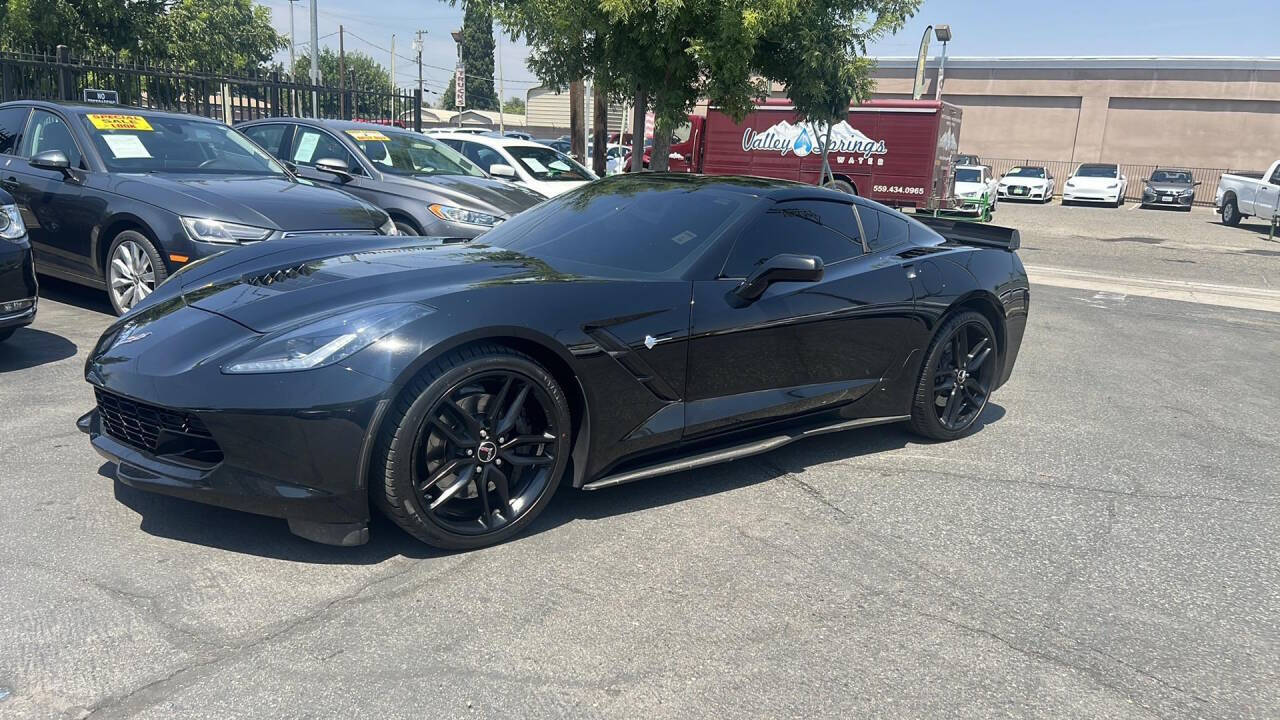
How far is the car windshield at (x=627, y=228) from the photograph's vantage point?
4168mm

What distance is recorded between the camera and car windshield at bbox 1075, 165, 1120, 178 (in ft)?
110

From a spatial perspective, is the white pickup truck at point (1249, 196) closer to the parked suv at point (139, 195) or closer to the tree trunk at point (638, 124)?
the tree trunk at point (638, 124)

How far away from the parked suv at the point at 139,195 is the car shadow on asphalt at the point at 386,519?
274 cm

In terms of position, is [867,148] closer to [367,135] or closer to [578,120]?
[578,120]

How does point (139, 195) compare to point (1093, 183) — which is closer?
point (139, 195)

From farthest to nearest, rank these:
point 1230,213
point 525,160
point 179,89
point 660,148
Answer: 1. point 1230,213
2. point 660,148
3. point 179,89
4. point 525,160

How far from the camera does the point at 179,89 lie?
45.7ft

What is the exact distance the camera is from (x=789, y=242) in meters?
4.57

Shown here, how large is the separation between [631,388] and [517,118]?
286 feet

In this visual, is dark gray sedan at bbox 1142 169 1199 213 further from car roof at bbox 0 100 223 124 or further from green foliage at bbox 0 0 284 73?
car roof at bbox 0 100 223 124

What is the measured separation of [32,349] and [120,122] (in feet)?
7.19

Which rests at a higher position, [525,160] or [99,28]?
[99,28]

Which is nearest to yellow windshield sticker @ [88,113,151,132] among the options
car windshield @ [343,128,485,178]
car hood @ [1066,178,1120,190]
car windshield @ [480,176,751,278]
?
car windshield @ [343,128,485,178]

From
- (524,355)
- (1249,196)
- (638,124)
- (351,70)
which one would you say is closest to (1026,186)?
(1249,196)
